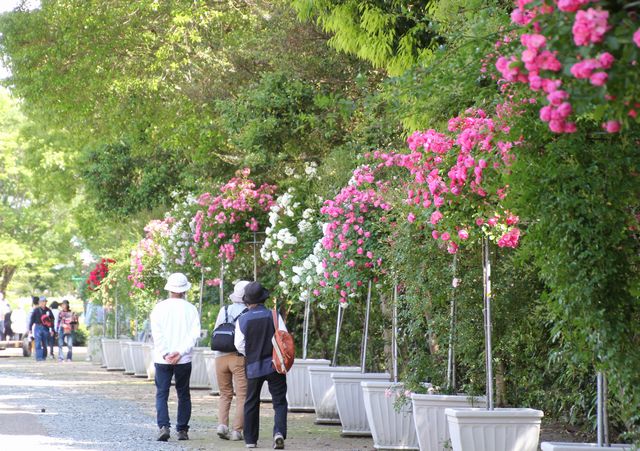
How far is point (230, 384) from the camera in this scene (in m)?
12.8

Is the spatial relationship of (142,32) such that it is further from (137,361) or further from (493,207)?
(493,207)

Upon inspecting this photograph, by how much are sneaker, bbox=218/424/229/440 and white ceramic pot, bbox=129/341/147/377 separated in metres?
12.7

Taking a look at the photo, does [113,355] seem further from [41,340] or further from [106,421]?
[106,421]

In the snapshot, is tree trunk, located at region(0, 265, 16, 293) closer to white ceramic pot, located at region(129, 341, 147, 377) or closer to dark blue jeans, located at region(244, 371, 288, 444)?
white ceramic pot, located at region(129, 341, 147, 377)

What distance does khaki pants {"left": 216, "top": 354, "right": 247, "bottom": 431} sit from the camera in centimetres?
1247

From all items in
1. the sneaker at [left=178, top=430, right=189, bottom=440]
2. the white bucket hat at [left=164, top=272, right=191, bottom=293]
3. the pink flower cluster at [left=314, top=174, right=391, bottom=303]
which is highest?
the pink flower cluster at [left=314, top=174, right=391, bottom=303]

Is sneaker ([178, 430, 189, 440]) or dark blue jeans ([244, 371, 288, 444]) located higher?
dark blue jeans ([244, 371, 288, 444])

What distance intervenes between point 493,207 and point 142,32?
15986 millimetres

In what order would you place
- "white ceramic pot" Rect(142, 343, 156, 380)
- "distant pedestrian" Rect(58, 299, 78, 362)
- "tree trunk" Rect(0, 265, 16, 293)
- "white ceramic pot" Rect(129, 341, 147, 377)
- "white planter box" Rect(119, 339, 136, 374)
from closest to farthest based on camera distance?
"white ceramic pot" Rect(142, 343, 156, 380) < "white ceramic pot" Rect(129, 341, 147, 377) < "white planter box" Rect(119, 339, 136, 374) < "distant pedestrian" Rect(58, 299, 78, 362) < "tree trunk" Rect(0, 265, 16, 293)

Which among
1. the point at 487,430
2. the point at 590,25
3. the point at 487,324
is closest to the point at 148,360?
the point at 487,324

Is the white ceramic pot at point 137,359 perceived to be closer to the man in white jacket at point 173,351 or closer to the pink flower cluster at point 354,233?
the man in white jacket at point 173,351

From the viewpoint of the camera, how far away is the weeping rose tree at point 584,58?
408 cm

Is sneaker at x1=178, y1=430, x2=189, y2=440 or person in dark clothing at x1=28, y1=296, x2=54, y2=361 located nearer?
sneaker at x1=178, y1=430, x2=189, y2=440

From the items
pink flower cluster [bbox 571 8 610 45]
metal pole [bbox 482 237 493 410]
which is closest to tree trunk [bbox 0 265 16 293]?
metal pole [bbox 482 237 493 410]
